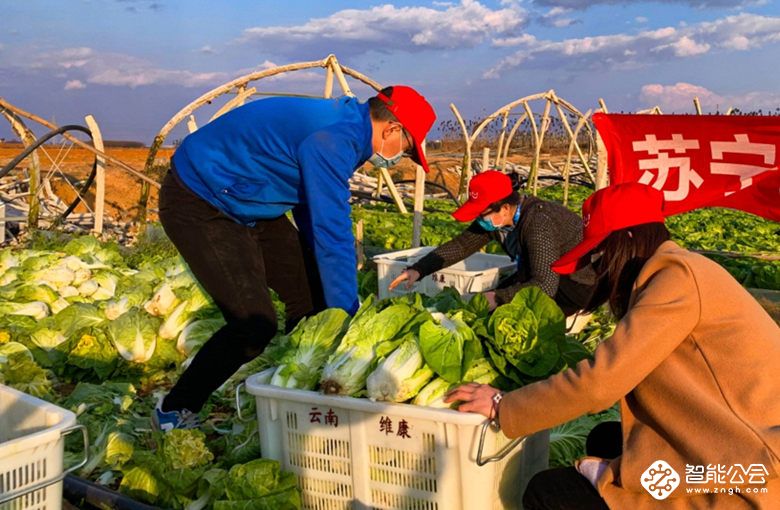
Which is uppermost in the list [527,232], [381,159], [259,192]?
[381,159]

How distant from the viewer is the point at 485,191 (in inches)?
184

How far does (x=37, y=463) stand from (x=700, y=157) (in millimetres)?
4667

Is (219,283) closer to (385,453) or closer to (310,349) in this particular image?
(310,349)

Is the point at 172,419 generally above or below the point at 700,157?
below

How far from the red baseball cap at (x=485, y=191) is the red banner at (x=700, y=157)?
1.25 m

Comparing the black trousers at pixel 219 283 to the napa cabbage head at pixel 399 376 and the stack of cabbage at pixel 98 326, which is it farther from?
the stack of cabbage at pixel 98 326

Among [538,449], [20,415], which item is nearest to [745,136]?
[538,449]

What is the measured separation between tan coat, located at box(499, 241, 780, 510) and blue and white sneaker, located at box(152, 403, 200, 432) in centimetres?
207

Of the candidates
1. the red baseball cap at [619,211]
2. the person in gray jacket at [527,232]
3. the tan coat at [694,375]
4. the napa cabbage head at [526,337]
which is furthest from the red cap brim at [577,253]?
the person in gray jacket at [527,232]

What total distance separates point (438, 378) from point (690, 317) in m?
0.95

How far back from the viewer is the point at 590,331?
5.81 m

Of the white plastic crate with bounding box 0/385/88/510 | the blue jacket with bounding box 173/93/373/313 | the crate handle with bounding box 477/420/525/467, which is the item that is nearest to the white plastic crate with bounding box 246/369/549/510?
the crate handle with bounding box 477/420/525/467

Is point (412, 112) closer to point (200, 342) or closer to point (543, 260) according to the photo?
point (543, 260)

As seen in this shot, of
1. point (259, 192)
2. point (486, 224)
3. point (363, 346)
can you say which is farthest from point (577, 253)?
point (486, 224)
